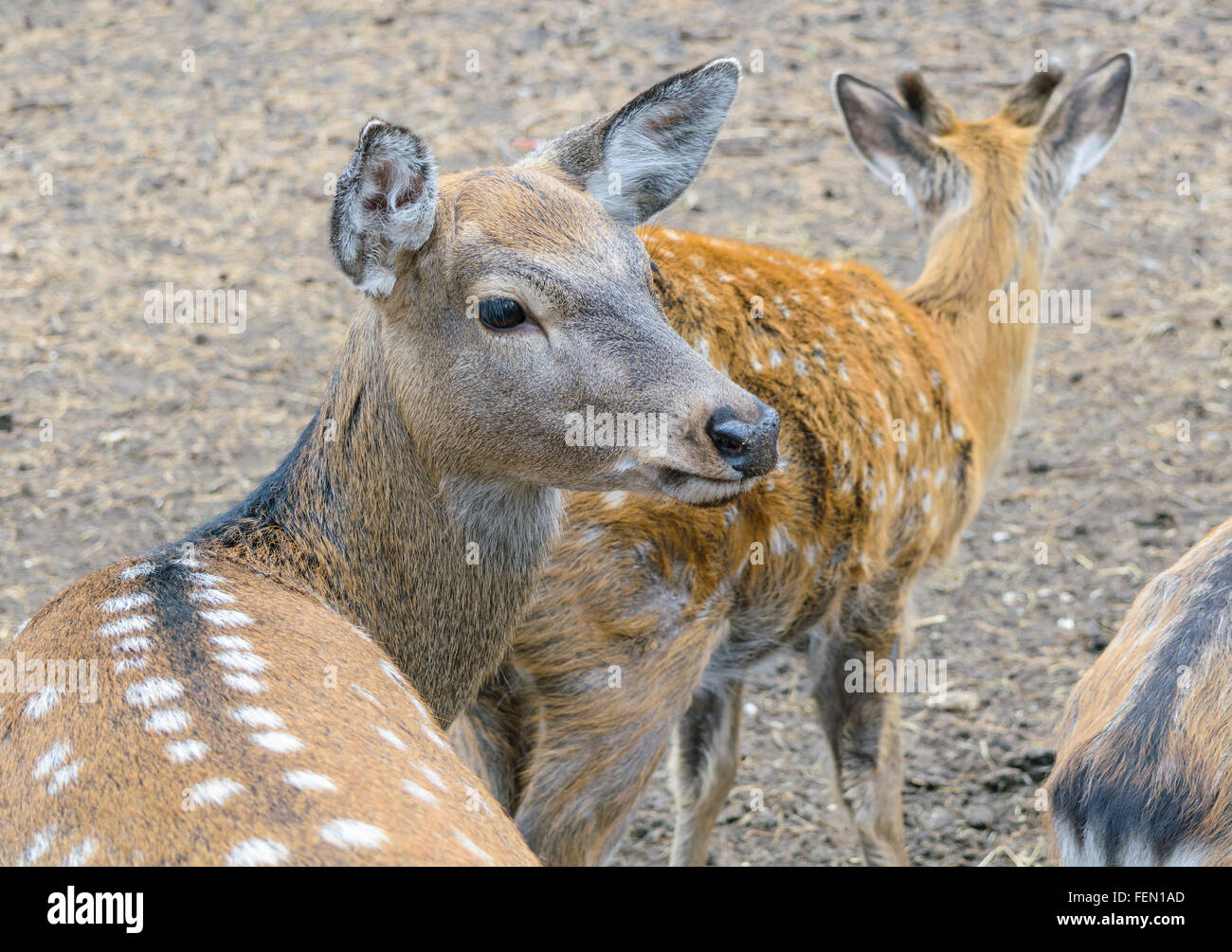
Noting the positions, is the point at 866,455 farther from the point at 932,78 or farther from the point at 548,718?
the point at 932,78

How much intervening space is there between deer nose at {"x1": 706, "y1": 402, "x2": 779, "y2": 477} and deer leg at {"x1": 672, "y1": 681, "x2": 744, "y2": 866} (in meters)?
1.62

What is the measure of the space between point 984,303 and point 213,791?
352cm

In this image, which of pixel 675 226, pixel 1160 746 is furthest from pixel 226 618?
pixel 675 226

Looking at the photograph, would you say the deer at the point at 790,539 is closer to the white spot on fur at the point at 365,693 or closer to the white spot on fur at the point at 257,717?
the white spot on fur at the point at 365,693

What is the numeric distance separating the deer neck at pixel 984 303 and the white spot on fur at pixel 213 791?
10.5 ft

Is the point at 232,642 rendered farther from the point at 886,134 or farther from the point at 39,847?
the point at 886,134

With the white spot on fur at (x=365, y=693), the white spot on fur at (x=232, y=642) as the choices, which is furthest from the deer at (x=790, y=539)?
the white spot on fur at (x=232, y=642)

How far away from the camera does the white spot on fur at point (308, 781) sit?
1.99 m

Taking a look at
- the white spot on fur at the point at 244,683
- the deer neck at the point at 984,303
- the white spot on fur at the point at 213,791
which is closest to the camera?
the white spot on fur at the point at 213,791

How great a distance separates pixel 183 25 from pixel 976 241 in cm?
656

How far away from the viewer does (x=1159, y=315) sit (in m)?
6.76

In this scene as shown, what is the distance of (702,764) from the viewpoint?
4227mm
